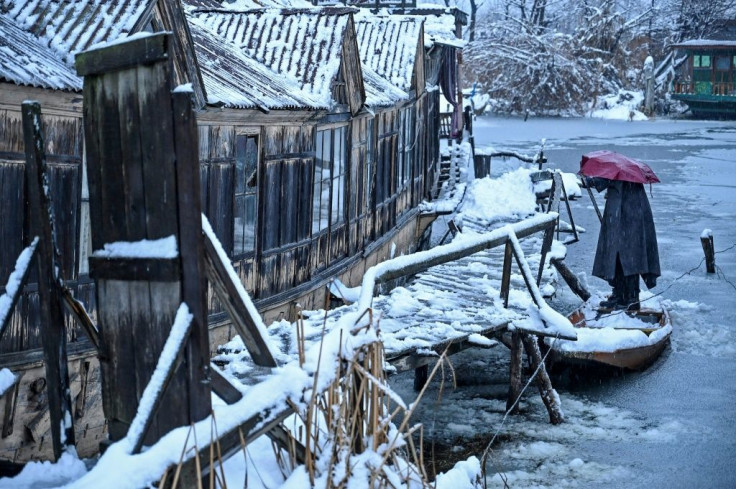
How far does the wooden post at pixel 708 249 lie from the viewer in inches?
721

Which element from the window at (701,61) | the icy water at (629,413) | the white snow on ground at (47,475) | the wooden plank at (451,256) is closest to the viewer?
the white snow on ground at (47,475)

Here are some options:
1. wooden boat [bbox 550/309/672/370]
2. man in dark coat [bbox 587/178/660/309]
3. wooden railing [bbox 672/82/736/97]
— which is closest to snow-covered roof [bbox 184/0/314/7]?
man in dark coat [bbox 587/178/660/309]

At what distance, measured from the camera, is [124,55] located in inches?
144

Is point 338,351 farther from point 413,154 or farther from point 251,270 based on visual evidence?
point 413,154

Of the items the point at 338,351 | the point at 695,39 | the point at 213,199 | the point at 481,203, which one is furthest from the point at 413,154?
the point at 695,39

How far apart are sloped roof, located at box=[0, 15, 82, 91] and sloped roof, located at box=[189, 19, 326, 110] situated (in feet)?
5.31

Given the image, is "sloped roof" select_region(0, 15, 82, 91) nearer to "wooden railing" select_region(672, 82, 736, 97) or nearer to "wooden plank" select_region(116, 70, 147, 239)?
"wooden plank" select_region(116, 70, 147, 239)

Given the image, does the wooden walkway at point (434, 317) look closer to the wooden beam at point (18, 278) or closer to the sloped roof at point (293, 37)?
the sloped roof at point (293, 37)

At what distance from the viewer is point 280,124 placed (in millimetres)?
11773

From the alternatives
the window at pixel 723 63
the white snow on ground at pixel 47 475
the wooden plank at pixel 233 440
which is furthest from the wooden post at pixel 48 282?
the window at pixel 723 63

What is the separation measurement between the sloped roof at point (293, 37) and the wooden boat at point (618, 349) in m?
4.42

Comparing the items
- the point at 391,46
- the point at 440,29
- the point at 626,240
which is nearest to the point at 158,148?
the point at 626,240

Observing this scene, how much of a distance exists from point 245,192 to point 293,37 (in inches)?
130

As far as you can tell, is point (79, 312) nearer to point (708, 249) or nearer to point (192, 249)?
point (192, 249)
